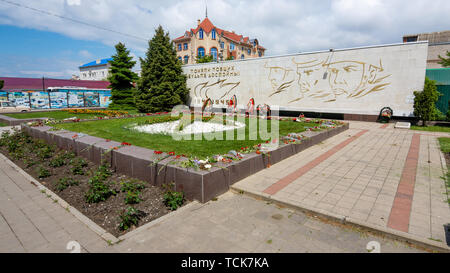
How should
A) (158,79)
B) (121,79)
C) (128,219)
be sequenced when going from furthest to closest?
1. (121,79)
2. (158,79)
3. (128,219)

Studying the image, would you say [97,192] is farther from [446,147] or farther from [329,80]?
[329,80]

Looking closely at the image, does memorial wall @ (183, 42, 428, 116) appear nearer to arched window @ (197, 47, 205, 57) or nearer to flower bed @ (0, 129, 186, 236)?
flower bed @ (0, 129, 186, 236)

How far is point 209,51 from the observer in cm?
4506

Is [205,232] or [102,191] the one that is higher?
[102,191]

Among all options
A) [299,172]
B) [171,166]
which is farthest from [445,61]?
[171,166]

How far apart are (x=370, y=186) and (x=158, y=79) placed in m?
19.8

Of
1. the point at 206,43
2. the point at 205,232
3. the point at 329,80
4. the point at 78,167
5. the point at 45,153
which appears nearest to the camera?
the point at 205,232

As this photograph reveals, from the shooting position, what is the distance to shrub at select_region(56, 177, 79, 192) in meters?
4.50

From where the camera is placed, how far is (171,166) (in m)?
4.12

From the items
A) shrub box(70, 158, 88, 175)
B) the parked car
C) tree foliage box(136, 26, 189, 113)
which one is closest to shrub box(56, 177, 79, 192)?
shrub box(70, 158, 88, 175)

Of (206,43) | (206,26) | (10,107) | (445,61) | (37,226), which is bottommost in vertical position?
(37,226)
